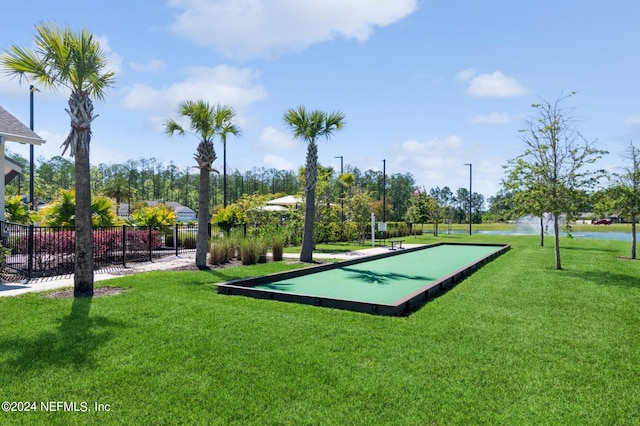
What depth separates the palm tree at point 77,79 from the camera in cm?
748

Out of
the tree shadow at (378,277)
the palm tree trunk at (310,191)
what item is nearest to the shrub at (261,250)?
the palm tree trunk at (310,191)

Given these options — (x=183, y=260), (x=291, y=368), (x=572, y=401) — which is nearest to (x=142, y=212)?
(x=183, y=260)

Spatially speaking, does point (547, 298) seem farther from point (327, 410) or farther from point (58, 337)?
point (58, 337)

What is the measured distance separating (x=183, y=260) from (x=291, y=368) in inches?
405

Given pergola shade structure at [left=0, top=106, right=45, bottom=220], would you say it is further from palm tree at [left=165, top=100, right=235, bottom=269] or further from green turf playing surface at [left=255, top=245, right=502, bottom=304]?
green turf playing surface at [left=255, top=245, right=502, bottom=304]

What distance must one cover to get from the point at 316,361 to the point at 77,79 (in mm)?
7195

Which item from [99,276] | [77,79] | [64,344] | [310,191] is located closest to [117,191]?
[310,191]

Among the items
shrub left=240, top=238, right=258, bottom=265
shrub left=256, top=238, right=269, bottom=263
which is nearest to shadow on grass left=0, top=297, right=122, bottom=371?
shrub left=240, top=238, right=258, bottom=265

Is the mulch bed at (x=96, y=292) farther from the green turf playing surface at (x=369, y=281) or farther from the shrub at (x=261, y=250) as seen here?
the shrub at (x=261, y=250)

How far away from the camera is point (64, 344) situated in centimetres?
468

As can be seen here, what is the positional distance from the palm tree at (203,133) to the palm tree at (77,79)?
4184 millimetres

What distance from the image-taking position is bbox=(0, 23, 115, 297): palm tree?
7.48 meters

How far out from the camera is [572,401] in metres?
3.46

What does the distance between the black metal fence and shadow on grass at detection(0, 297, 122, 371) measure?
537 cm
